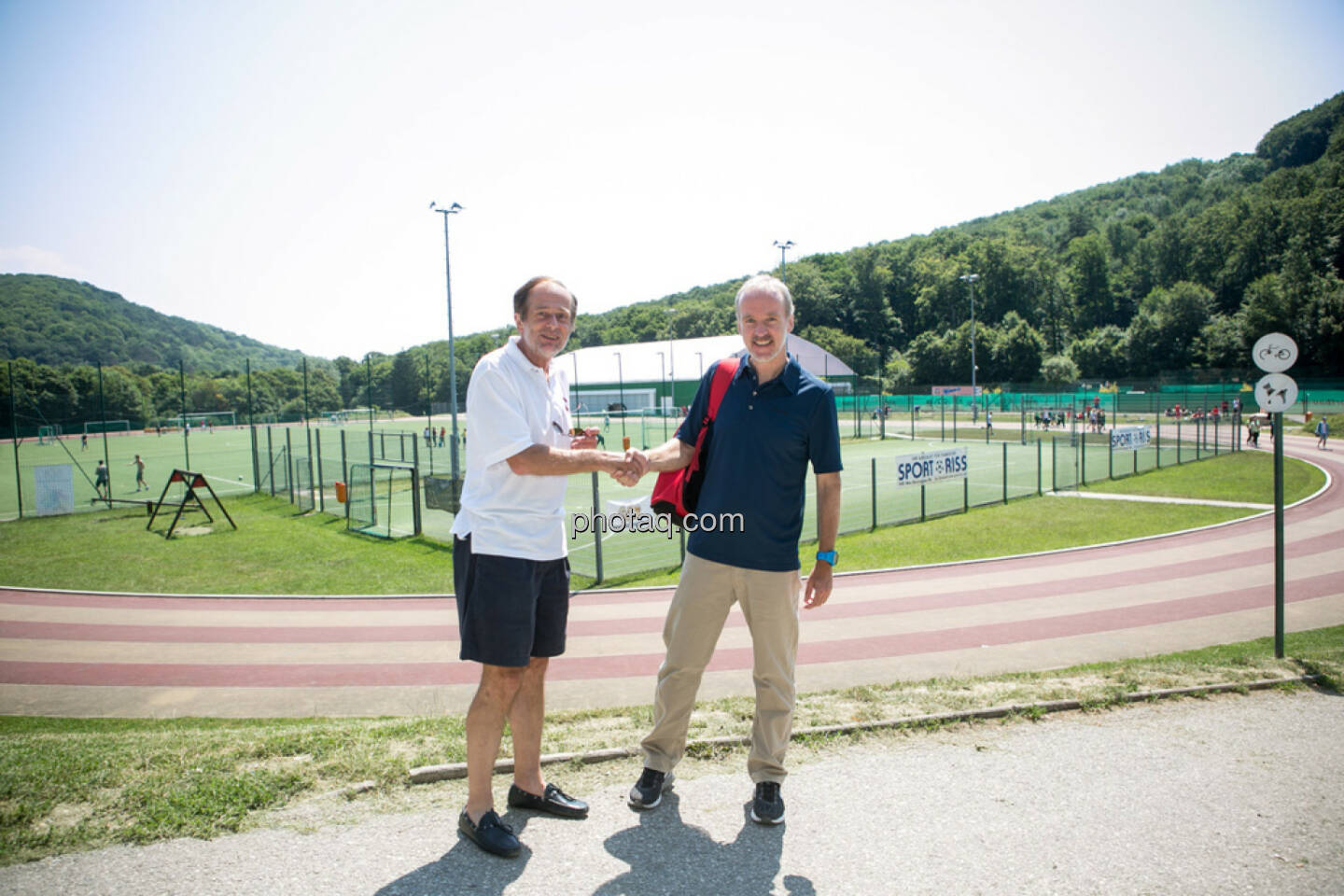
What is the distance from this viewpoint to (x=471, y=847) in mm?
3094

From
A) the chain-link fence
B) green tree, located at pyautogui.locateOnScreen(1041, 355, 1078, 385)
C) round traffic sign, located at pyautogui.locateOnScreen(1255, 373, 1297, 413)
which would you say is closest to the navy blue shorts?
the chain-link fence

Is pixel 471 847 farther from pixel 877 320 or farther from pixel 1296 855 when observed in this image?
pixel 877 320

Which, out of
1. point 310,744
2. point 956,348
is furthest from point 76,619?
point 956,348

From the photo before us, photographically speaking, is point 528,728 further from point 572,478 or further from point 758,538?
point 572,478

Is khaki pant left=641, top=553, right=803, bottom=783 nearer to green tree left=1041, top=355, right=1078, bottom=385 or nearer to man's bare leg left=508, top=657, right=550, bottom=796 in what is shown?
man's bare leg left=508, top=657, right=550, bottom=796

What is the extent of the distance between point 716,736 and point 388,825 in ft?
5.71

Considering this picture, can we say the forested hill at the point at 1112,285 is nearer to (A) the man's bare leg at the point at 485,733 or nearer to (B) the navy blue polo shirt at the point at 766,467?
(B) the navy blue polo shirt at the point at 766,467

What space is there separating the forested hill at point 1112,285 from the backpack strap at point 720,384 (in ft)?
182

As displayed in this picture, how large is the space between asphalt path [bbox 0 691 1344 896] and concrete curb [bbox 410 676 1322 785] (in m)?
0.22

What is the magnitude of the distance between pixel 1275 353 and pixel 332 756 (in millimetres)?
7847

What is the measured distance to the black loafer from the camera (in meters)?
3.36

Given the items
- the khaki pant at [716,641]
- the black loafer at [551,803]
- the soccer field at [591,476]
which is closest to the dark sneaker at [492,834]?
the black loafer at [551,803]

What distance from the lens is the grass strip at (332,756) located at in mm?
3178

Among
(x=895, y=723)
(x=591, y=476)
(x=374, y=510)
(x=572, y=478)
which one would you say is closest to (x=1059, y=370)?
(x=572, y=478)
